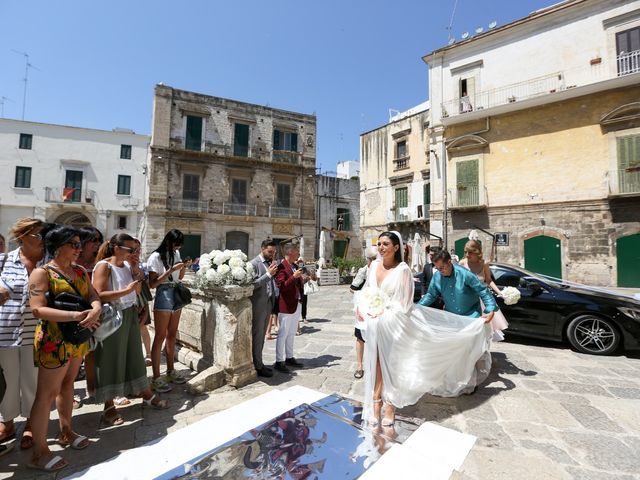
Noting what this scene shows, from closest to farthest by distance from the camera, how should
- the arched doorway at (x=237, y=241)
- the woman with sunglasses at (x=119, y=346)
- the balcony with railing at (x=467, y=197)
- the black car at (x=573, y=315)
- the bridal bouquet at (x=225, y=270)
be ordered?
the woman with sunglasses at (x=119, y=346), the bridal bouquet at (x=225, y=270), the black car at (x=573, y=315), the balcony with railing at (x=467, y=197), the arched doorway at (x=237, y=241)

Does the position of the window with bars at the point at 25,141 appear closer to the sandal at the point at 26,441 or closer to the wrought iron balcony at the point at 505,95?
the wrought iron balcony at the point at 505,95

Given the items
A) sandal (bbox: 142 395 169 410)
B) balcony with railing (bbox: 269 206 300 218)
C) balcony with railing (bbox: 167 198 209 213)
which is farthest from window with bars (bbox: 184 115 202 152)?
sandal (bbox: 142 395 169 410)

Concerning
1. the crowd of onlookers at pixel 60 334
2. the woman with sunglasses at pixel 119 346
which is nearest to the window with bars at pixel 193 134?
the crowd of onlookers at pixel 60 334

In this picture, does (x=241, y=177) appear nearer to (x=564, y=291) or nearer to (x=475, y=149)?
(x=475, y=149)

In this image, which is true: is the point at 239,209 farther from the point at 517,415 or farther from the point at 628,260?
the point at 517,415

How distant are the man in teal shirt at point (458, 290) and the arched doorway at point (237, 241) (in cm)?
2004

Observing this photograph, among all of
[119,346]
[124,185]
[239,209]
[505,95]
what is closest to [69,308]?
[119,346]

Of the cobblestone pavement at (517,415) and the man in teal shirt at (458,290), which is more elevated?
the man in teal shirt at (458,290)

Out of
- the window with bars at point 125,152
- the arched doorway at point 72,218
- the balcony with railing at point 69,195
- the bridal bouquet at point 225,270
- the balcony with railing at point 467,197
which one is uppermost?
the window with bars at point 125,152

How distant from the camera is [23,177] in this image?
2084 centimetres

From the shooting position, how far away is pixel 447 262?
3623 mm

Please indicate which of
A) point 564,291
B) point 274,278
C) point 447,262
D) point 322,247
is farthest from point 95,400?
point 322,247

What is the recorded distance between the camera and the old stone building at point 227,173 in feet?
69.2

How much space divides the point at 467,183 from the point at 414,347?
14633 mm
